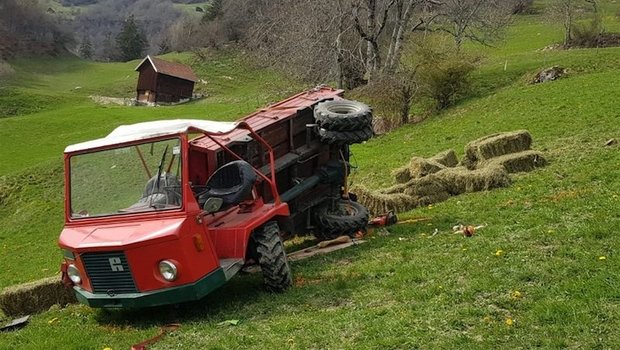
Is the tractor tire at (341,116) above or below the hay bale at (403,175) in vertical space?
above

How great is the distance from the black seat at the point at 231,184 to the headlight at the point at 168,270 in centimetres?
135

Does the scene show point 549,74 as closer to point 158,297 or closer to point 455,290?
point 455,290

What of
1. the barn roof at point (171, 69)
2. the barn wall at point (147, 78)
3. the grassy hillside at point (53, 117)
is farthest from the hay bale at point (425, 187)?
the barn wall at point (147, 78)

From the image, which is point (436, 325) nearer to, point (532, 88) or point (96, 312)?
point (96, 312)

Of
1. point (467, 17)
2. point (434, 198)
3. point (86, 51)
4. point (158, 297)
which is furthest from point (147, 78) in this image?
point (86, 51)

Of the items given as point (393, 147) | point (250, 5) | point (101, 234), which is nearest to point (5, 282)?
point (101, 234)

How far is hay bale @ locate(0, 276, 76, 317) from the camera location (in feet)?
35.0

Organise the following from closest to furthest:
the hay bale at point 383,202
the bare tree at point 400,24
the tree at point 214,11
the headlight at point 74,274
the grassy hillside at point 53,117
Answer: the headlight at point 74,274, the hay bale at point 383,202, the grassy hillside at point 53,117, the bare tree at point 400,24, the tree at point 214,11

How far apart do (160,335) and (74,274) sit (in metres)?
1.74

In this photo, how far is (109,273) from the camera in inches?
322

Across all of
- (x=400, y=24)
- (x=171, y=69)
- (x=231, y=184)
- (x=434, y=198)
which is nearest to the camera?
(x=231, y=184)

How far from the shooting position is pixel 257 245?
9125mm

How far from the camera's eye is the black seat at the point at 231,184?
30.2 feet

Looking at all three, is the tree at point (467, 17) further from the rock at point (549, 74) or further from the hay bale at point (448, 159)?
the hay bale at point (448, 159)
